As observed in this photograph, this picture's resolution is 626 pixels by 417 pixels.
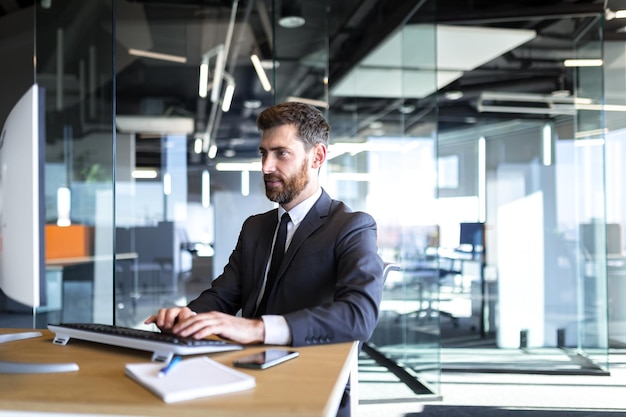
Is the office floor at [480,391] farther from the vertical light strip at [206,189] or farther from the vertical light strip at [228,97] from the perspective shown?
the vertical light strip at [228,97]

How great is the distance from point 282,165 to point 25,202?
0.93m

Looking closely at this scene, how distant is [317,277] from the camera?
6.24 ft

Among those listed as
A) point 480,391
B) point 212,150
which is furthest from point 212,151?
point 480,391

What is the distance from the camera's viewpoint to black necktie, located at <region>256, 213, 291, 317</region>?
77.3 inches

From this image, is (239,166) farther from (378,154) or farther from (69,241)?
(378,154)

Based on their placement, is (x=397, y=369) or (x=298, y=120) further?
(x=397, y=369)

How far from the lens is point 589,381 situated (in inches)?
204

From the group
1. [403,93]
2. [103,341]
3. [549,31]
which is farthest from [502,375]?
[103,341]

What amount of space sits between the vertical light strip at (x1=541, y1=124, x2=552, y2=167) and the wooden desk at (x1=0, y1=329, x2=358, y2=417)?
245 inches

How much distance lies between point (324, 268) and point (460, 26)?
4.97m

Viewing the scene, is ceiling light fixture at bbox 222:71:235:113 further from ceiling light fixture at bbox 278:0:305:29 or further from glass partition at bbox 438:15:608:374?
glass partition at bbox 438:15:608:374

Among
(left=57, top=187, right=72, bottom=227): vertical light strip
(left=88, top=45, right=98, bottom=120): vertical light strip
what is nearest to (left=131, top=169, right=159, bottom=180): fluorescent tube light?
(left=57, top=187, right=72, bottom=227): vertical light strip

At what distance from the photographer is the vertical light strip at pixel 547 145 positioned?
698 cm

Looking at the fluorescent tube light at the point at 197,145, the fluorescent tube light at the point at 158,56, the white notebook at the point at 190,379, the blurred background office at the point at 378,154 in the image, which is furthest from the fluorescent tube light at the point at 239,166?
the white notebook at the point at 190,379
